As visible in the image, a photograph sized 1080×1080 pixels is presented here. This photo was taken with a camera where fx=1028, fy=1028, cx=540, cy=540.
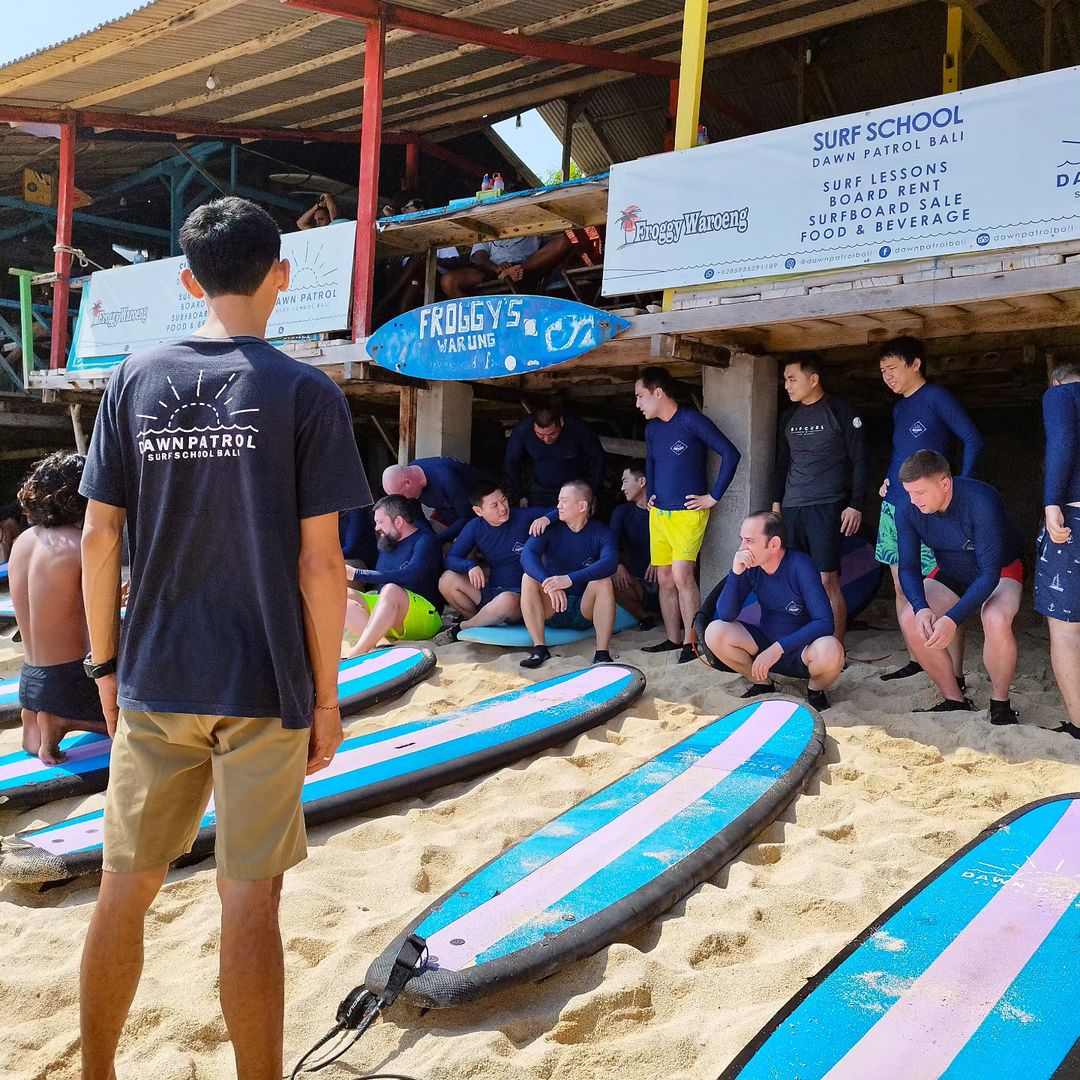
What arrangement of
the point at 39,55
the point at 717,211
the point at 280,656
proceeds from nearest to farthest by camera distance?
the point at 280,656, the point at 717,211, the point at 39,55

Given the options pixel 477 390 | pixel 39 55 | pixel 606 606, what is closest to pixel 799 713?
pixel 606 606

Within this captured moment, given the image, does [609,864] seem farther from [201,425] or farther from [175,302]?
[175,302]

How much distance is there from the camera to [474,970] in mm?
2650

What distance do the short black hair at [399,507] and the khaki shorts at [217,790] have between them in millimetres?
5181

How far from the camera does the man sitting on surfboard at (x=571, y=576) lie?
21.4ft

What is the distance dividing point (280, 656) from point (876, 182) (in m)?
4.54

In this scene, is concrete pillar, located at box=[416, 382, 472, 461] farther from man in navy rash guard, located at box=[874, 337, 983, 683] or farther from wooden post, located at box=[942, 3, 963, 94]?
wooden post, located at box=[942, 3, 963, 94]

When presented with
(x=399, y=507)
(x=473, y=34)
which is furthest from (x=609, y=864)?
(x=473, y=34)

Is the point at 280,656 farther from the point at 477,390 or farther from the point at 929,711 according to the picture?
the point at 477,390

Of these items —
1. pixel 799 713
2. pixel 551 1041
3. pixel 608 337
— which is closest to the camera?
pixel 551 1041

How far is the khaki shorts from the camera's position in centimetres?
201

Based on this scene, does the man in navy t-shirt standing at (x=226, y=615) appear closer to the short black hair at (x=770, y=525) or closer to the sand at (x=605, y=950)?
the sand at (x=605, y=950)

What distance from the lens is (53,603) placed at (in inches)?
169

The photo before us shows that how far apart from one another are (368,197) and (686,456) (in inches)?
130
